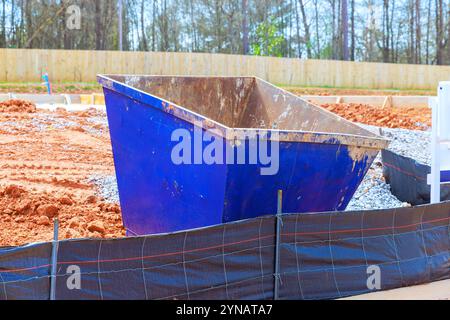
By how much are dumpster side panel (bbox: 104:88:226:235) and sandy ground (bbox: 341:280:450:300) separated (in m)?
1.55

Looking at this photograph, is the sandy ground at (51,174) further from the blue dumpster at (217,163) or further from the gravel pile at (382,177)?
the gravel pile at (382,177)

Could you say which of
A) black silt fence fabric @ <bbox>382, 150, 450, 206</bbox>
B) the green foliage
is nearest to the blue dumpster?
black silt fence fabric @ <bbox>382, 150, 450, 206</bbox>

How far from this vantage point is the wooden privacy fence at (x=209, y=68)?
36906mm

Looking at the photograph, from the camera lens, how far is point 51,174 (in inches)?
444

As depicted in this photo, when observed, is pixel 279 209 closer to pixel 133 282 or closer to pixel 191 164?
pixel 191 164

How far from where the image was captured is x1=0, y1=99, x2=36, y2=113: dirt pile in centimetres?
1635

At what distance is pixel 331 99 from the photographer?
24.8 m

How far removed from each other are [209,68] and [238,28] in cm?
1941

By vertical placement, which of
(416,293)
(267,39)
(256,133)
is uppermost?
(267,39)

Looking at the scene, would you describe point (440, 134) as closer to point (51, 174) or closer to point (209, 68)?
point (51, 174)

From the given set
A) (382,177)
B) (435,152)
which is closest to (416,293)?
(435,152)

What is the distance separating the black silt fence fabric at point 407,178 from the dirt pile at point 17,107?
831 cm

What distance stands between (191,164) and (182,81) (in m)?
2.32
